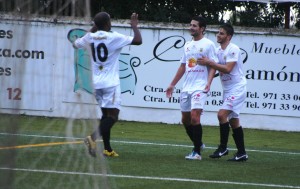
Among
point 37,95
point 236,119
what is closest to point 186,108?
point 236,119

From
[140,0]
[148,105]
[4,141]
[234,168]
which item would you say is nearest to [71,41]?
[4,141]

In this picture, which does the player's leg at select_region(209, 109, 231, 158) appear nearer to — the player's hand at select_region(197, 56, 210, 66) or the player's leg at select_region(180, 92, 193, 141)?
the player's leg at select_region(180, 92, 193, 141)

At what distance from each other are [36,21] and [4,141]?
46.5 inches

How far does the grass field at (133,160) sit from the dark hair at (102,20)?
1842mm

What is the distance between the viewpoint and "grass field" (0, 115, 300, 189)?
19.8 ft

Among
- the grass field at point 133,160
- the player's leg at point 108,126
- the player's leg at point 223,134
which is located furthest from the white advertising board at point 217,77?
the player's leg at point 108,126

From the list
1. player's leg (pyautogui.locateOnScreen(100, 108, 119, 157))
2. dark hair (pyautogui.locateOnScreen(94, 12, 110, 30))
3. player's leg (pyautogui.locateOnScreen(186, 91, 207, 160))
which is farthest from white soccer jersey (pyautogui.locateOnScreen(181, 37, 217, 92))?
dark hair (pyautogui.locateOnScreen(94, 12, 110, 30))

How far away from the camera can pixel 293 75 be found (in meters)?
20.7

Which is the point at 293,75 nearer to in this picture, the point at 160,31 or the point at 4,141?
the point at 160,31

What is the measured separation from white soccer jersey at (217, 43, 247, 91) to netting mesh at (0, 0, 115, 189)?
5.63m

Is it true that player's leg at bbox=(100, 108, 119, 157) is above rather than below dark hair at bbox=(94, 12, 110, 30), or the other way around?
below

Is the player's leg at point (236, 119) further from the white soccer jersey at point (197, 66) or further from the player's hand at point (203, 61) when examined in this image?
the player's hand at point (203, 61)

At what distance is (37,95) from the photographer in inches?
241

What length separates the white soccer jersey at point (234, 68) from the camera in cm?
1279
